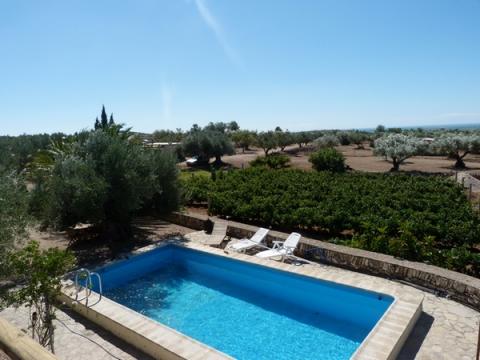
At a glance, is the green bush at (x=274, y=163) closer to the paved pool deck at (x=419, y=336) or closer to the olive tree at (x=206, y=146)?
the olive tree at (x=206, y=146)

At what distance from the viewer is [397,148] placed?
31141mm

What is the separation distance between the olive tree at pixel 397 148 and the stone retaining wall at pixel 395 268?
73.1 ft

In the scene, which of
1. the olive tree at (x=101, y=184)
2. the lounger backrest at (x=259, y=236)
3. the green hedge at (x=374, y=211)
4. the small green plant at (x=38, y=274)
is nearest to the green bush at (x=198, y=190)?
the green hedge at (x=374, y=211)

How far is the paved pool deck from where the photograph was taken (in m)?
6.52

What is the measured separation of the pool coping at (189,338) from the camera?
246 inches

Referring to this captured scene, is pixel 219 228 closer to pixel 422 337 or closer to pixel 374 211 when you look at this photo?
pixel 374 211

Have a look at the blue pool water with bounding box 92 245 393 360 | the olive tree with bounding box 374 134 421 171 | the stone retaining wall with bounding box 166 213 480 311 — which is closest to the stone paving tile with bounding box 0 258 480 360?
the stone retaining wall with bounding box 166 213 480 311

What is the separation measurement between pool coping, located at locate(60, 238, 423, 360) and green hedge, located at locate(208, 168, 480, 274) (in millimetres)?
1685

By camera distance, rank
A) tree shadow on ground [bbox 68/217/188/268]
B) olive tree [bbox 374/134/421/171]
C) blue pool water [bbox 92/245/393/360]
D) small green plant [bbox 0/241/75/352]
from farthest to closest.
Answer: olive tree [bbox 374/134/421/171] → tree shadow on ground [bbox 68/217/188/268] → blue pool water [bbox 92/245/393/360] → small green plant [bbox 0/241/75/352]

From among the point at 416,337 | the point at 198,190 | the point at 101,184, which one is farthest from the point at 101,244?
the point at 416,337

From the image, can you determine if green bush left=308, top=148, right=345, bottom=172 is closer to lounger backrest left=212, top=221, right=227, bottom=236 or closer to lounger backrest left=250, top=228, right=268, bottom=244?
lounger backrest left=212, top=221, right=227, bottom=236

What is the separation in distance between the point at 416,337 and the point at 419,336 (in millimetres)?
76

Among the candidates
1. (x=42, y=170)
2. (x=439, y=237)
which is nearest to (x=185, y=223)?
(x=42, y=170)

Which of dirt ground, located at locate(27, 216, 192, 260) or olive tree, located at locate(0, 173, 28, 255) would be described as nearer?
olive tree, located at locate(0, 173, 28, 255)
